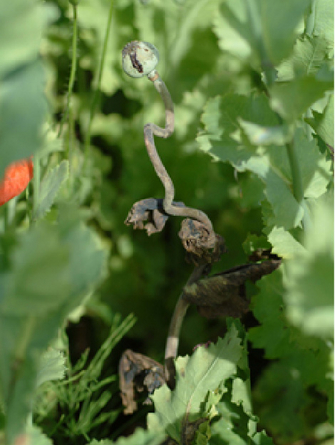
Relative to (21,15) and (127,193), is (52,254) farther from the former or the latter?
(127,193)

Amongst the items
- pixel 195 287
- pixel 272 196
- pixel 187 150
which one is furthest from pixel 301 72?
pixel 187 150

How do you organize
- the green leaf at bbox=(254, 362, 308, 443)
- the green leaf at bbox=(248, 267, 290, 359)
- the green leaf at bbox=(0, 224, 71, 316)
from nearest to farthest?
the green leaf at bbox=(0, 224, 71, 316) < the green leaf at bbox=(248, 267, 290, 359) < the green leaf at bbox=(254, 362, 308, 443)

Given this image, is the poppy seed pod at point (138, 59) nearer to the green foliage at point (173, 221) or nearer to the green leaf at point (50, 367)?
the green foliage at point (173, 221)

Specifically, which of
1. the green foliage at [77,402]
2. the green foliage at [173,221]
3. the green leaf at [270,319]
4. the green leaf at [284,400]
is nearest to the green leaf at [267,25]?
the green foliage at [173,221]

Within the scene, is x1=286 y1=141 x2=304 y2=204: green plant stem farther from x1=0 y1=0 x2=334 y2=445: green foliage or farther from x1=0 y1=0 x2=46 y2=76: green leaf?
x1=0 y1=0 x2=46 y2=76: green leaf

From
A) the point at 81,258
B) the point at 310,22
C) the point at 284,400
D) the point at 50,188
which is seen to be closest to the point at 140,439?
the point at 81,258

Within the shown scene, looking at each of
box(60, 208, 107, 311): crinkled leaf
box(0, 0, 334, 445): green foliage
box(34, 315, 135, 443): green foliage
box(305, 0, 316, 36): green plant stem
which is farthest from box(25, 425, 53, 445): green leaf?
box(305, 0, 316, 36): green plant stem
